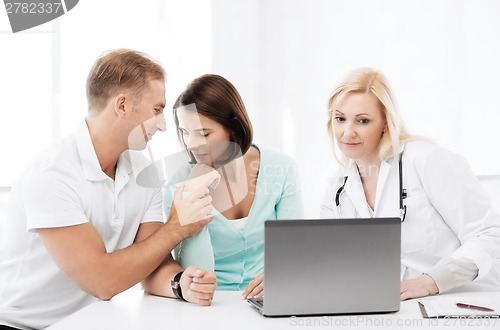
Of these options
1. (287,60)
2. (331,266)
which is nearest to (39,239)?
(331,266)

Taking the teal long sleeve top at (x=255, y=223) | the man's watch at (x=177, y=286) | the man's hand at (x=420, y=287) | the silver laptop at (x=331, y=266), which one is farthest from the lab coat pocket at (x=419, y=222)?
the man's watch at (x=177, y=286)

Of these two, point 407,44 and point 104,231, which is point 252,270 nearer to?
point 104,231

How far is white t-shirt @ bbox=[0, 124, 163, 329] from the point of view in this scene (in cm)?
179

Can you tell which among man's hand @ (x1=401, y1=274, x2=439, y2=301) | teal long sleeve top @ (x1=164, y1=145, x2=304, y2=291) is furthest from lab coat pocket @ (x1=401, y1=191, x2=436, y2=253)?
teal long sleeve top @ (x1=164, y1=145, x2=304, y2=291)

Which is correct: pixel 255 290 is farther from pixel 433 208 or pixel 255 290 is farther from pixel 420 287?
pixel 433 208

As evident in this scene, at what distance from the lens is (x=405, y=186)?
1985 mm

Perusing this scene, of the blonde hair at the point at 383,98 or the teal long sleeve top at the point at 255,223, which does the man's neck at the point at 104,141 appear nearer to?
the teal long sleeve top at the point at 255,223

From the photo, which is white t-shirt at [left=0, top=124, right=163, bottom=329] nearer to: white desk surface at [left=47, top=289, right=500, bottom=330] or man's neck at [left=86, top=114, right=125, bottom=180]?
man's neck at [left=86, top=114, right=125, bottom=180]

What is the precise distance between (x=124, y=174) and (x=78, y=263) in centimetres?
35

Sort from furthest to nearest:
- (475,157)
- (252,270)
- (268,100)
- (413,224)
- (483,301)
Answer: (268,100)
(475,157)
(252,270)
(413,224)
(483,301)

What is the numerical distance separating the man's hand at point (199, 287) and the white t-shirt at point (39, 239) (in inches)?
15.0

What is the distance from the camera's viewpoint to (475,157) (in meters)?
3.77

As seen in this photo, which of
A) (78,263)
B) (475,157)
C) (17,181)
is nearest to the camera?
(78,263)

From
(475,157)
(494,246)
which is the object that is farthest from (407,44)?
(494,246)
